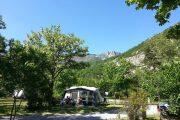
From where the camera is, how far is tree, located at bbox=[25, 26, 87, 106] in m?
44.9

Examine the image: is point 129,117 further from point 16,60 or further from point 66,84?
point 66,84

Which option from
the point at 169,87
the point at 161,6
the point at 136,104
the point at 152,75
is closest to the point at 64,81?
the point at 152,75

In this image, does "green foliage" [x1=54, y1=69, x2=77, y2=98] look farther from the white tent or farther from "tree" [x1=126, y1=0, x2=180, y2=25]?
"tree" [x1=126, y1=0, x2=180, y2=25]

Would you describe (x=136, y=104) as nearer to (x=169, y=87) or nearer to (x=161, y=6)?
(x=169, y=87)

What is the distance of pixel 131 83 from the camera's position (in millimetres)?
62969

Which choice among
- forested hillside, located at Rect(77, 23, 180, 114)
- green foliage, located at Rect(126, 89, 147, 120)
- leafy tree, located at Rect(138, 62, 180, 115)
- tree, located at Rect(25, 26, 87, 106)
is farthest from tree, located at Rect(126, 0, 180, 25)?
tree, located at Rect(25, 26, 87, 106)

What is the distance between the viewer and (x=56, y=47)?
4500 cm

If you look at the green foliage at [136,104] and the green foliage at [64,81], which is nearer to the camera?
the green foliage at [136,104]

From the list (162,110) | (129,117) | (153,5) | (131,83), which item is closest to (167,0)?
(153,5)

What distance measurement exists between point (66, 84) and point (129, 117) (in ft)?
129

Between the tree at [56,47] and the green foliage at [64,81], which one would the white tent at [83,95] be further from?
the green foliage at [64,81]

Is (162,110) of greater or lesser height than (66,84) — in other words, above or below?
below

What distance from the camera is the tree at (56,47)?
44.9 m

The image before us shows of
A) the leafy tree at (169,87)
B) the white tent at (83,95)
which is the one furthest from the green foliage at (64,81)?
the leafy tree at (169,87)
